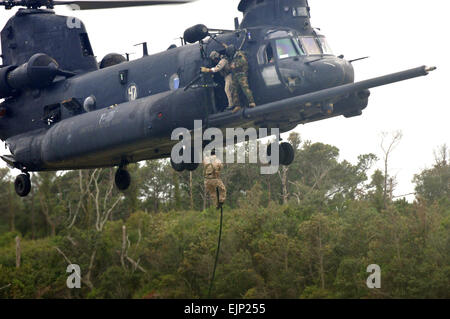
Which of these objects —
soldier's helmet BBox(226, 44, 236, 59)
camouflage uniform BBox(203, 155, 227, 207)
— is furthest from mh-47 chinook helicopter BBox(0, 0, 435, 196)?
camouflage uniform BBox(203, 155, 227, 207)

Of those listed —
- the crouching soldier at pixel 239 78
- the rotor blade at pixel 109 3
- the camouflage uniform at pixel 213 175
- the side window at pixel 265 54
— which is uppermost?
the rotor blade at pixel 109 3

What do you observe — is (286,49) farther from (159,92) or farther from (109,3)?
(109,3)

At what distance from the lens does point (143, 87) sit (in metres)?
20.0

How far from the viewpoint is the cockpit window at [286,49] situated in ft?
57.6

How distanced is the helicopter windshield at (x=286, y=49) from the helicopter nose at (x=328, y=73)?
0.49 meters

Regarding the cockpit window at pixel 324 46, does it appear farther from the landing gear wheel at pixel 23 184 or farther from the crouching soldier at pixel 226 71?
the landing gear wheel at pixel 23 184

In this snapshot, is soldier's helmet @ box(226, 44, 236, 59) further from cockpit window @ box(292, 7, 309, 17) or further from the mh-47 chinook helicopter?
cockpit window @ box(292, 7, 309, 17)

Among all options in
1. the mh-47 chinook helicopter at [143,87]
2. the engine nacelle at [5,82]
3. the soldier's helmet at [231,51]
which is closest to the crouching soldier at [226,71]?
the soldier's helmet at [231,51]

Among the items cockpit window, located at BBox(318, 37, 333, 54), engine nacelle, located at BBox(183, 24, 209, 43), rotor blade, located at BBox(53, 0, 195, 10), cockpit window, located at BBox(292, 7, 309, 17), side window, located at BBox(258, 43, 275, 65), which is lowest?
side window, located at BBox(258, 43, 275, 65)

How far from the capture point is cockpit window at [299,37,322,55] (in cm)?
1781

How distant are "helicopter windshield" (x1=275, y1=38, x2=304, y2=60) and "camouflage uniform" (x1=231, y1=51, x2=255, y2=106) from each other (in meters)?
0.80

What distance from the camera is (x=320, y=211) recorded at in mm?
58250

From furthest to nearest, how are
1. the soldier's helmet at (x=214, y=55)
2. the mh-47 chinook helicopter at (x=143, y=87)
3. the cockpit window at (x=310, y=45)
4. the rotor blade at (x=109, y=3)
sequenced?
the rotor blade at (x=109, y=3), the soldier's helmet at (x=214, y=55), the cockpit window at (x=310, y=45), the mh-47 chinook helicopter at (x=143, y=87)

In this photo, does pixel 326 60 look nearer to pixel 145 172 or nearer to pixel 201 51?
pixel 201 51
